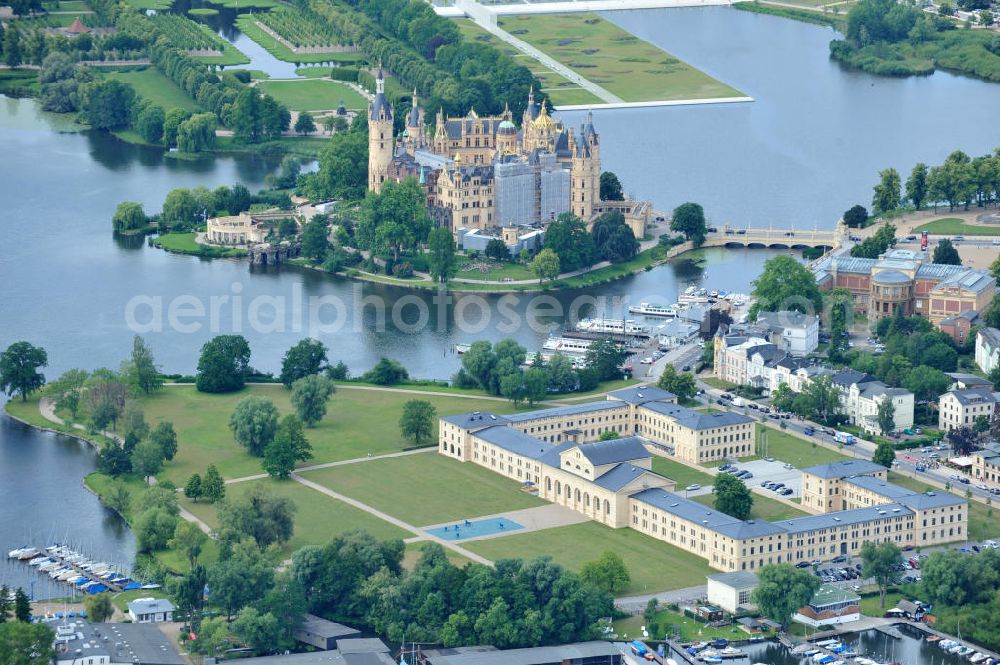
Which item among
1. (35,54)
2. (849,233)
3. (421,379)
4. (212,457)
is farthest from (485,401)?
(35,54)

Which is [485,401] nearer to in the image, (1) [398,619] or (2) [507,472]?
(2) [507,472]

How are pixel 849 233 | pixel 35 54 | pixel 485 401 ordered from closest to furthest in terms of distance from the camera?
pixel 485 401 → pixel 849 233 → pixel 35 54

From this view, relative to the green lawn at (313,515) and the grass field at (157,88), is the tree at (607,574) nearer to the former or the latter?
the green lawn at (313,515)

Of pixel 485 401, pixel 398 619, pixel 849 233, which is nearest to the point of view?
pixel 398 619

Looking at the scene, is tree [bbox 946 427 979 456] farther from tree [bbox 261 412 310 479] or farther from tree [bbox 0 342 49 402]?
tree [bbox 0 342 49 402]

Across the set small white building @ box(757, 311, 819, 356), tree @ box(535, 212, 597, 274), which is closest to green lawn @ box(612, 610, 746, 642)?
small white building @ box(757, 311, 819, 356)

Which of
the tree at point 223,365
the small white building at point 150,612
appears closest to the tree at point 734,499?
the small white building at point 150,612

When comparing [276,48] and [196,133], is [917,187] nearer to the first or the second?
[196,133]
